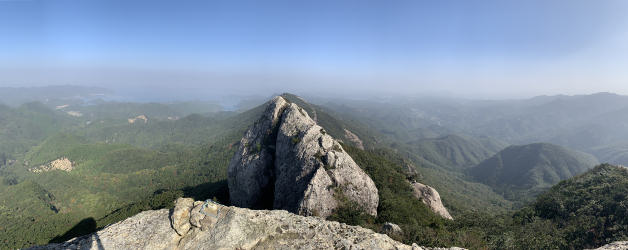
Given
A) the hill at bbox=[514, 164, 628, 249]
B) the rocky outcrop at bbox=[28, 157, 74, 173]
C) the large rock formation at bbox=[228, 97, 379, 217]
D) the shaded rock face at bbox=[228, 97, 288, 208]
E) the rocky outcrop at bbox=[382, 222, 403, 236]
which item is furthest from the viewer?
the rocky outcrop at bbox=[28, 157, 74, 173]

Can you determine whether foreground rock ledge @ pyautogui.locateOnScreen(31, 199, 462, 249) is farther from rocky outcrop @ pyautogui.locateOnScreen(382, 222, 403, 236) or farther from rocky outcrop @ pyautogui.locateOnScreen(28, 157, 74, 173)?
rocky outcrop @ pyautogui.locateOnScreen(28, 157, 74, 173)

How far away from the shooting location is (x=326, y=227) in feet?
54.3

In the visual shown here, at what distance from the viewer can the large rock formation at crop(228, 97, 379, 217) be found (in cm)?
3334

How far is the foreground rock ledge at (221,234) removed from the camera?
1409cm

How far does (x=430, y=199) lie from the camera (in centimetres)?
5203

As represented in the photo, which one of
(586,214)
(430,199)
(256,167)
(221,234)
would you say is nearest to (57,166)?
(256,167)

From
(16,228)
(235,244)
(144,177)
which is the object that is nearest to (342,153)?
(235,244)

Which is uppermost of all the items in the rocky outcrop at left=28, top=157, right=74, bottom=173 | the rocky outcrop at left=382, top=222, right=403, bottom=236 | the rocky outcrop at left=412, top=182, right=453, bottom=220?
the rocky outcrop at left=382, top=222, right=403, bottom=236

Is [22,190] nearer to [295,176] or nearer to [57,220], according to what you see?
[57,220]

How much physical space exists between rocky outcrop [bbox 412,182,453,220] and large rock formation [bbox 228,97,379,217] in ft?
68.2

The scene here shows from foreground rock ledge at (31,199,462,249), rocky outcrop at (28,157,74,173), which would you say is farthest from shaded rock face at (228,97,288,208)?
rocky outcrop at (28,157,74,173)

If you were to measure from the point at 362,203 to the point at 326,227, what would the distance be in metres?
20.5

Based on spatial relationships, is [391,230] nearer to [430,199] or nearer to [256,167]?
[256,167]

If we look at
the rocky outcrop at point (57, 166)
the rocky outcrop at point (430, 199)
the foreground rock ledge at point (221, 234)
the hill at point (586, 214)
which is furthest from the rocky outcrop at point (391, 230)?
the rocky outcrop at point (57, 166)
